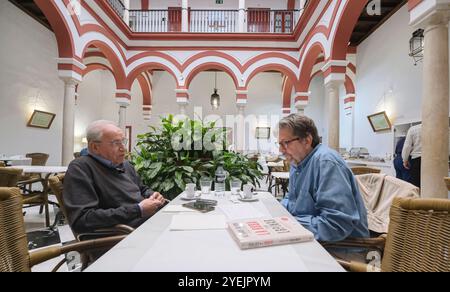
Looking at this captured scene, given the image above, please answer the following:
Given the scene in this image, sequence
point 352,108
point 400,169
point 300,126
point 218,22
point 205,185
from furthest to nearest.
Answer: point 218,22
point 352,108
point 400,169
point 205,185
point 300,126

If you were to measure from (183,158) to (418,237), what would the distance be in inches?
78.0

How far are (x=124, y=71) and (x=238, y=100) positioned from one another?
12.0 ft

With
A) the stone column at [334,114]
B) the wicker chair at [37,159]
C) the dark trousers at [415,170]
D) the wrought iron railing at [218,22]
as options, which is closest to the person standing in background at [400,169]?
the dark trousers at [415,170]

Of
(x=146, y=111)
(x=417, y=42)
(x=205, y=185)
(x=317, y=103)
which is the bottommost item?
(x=205, y=185)

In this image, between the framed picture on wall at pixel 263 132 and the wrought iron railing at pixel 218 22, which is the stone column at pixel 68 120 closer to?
the wrought iron railing at pixel 218 22

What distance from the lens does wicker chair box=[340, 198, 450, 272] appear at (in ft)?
2.65

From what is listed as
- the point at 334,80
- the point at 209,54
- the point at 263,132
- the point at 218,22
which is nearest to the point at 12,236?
the point at 334,80

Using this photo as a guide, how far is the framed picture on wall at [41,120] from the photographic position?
663 centimetres

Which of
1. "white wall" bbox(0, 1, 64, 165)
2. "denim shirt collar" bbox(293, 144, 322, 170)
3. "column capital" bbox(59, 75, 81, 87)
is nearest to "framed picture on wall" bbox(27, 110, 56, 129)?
"white wall" bbox(0, 1, 64, 165)

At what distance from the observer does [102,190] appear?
164cm

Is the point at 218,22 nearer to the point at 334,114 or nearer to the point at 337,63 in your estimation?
the point at 337,63

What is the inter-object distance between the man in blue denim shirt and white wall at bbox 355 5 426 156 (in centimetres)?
531
